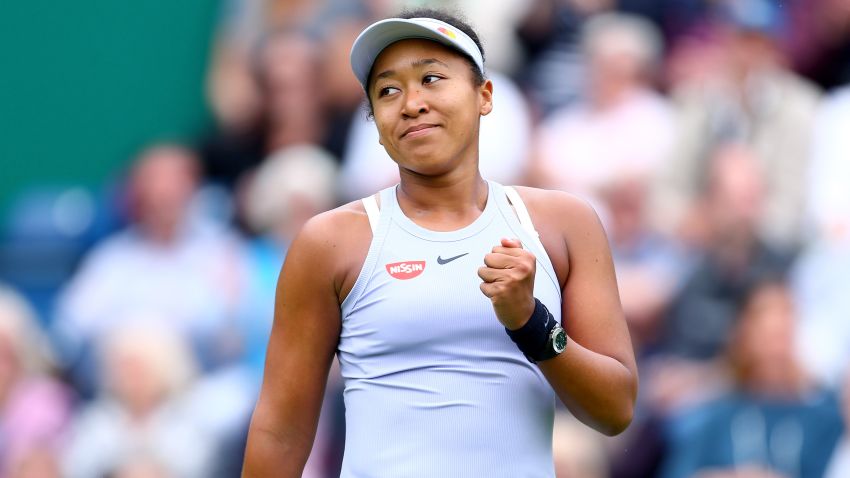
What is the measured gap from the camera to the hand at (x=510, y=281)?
2689 millimetres

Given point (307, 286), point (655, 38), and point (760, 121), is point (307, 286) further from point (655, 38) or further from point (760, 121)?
point (655, 38)

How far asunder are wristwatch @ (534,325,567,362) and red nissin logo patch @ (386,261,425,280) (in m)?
0.30

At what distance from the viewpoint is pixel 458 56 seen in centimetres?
300

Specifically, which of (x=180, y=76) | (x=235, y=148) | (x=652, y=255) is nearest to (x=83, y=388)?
(x=235, y=148)

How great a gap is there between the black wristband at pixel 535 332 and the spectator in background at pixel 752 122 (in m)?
3.77

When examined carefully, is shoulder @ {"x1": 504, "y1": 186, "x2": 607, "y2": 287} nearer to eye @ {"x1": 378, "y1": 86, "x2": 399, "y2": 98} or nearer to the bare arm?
the bare arm

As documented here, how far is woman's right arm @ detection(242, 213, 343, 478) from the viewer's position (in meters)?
2.97

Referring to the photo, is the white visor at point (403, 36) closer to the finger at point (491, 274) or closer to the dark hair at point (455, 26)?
the dark hair at point (455, 26)

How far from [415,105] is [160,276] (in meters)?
4.92

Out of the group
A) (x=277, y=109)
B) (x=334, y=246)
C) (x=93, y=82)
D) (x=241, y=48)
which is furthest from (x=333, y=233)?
(x=93, y=82)

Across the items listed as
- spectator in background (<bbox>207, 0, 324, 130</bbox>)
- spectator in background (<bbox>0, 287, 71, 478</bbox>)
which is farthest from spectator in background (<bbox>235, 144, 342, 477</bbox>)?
spectator in background (<bbox>0, 287, 71, 478</bbox>)

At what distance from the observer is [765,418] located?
582 centimetres

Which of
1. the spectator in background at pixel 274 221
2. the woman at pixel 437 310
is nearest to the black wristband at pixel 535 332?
the woman at pixel 437 310

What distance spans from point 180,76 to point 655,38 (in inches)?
122
